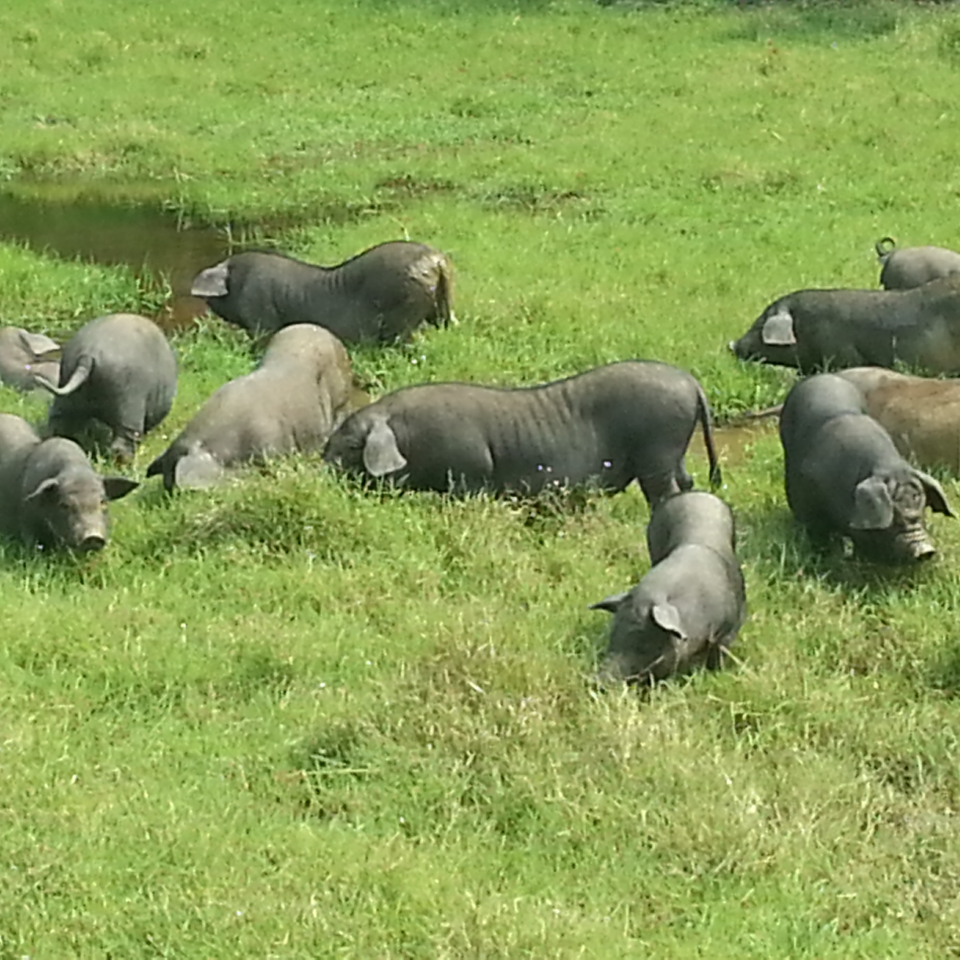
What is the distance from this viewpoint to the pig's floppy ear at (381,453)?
235 inches

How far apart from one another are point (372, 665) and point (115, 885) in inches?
46.6

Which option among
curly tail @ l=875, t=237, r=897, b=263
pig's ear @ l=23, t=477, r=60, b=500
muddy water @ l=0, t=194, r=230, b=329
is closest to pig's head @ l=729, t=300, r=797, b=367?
curly tail @ l=875, t=237, r=897, b=263

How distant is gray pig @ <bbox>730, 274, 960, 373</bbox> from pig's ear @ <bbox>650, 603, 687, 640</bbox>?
3.04 metres

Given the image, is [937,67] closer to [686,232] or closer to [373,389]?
[686,232]

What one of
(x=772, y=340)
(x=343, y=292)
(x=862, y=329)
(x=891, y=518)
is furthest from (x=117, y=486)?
(x=862, y=329)

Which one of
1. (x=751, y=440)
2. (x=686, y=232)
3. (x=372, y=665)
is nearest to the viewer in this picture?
(x=372, y=665)

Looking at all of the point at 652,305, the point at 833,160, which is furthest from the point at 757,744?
the point at 833,160

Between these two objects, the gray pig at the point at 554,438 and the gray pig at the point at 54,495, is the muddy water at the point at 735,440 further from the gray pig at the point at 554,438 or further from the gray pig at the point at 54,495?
the gray pig at the point at 54,495

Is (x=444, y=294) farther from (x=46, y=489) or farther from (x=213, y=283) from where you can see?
(x=46, y=489)

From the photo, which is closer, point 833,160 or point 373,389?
point 373,389

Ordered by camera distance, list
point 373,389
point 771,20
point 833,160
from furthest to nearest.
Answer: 1. point 771,20
2. point 833,160
3. point 373,389

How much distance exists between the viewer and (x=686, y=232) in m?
9.80

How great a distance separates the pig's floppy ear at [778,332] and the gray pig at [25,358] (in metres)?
2.96

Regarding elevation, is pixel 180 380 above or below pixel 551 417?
below
